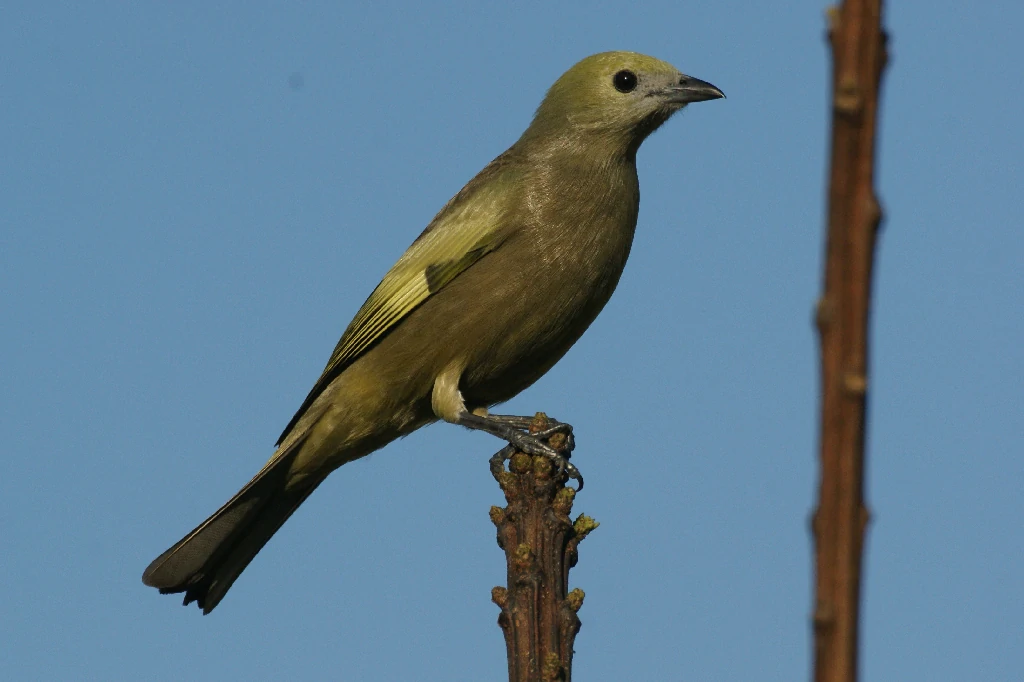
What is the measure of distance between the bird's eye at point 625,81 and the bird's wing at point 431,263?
910 mm

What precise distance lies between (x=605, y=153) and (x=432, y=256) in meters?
A: 1.27

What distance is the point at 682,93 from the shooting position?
7.56m

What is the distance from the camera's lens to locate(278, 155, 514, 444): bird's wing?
709 cm

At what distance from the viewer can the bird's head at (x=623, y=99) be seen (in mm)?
7570

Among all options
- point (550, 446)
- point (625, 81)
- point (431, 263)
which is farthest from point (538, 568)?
point (625, 81)

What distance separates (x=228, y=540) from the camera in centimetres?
710

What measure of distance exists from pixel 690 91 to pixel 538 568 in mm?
4307

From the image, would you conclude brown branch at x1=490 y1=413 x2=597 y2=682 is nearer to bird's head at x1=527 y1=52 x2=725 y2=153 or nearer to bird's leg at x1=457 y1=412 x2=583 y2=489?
bird's leg at x1=457 y1=412 x2=583 y2=489

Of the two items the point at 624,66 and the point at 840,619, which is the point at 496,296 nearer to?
the point at 624,66

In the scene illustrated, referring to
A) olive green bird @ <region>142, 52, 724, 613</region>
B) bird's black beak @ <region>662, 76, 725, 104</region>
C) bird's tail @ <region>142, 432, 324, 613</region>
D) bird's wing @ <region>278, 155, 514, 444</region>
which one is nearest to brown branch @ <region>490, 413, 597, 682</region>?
olive green bird @ <region>142, 52, 724, 613</region>

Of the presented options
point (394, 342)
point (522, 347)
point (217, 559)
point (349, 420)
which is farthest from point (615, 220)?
point (217, 559)

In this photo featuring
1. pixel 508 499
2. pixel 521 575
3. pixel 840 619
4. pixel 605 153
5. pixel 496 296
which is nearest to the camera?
pixel 840 619

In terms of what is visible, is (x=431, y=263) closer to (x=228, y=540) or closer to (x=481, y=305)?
(x=481, y=305)

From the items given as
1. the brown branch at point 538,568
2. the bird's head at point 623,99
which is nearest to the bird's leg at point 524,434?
the brown branch at point 538,568
